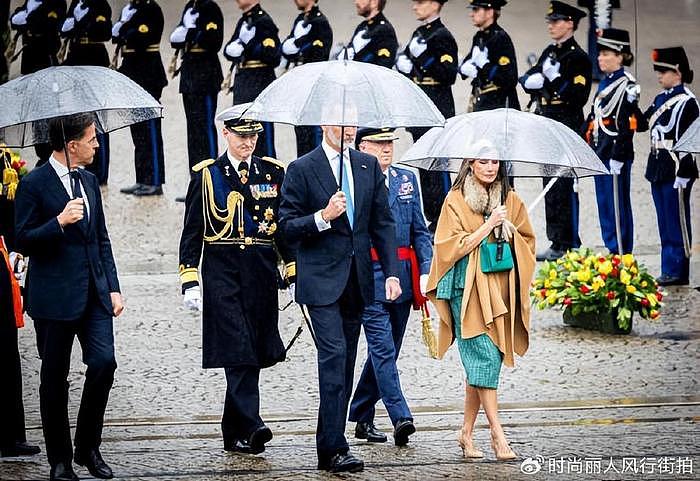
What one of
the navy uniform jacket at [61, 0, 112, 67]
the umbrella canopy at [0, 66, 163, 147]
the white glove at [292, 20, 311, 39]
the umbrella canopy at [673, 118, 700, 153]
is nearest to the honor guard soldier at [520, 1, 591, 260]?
the white glove at [292, 20, 311, 39]

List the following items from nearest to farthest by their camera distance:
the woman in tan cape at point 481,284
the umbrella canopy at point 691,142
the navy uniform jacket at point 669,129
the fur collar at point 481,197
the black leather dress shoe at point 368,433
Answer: the woman in tan cape at point 481,284, the fur collar at point 481,197, the black leather dress shoe at point 368,433, the umbrella canopy at point 691,142, the navy uniform jacket at point 669,129

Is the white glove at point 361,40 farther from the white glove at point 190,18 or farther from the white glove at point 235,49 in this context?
the white glove at point 190,18

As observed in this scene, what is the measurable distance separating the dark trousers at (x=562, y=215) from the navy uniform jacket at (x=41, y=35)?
4.28 metres

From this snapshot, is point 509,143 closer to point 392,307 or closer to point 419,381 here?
point 392,307

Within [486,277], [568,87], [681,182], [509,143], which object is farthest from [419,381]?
[568,87]

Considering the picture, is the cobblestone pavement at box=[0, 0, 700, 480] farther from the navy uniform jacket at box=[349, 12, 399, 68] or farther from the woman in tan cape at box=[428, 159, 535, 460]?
the woman in tan cape at box=[428, 159, 535, 460]

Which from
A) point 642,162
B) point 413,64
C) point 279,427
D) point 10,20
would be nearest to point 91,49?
point 10,20

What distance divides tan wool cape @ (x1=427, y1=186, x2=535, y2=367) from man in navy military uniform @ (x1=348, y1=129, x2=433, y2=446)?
38cm

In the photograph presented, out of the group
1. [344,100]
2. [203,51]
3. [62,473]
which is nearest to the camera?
[62,473]

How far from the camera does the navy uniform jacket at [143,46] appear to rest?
13250 mm

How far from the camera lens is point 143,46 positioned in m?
13.3

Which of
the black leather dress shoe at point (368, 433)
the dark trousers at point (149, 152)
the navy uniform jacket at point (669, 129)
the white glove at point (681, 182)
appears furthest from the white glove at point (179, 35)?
the black leather dress shoe at point (368, 433)

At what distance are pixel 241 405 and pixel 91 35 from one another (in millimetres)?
5803

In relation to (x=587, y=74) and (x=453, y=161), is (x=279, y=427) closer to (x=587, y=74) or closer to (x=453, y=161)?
(x=453, y=161)
